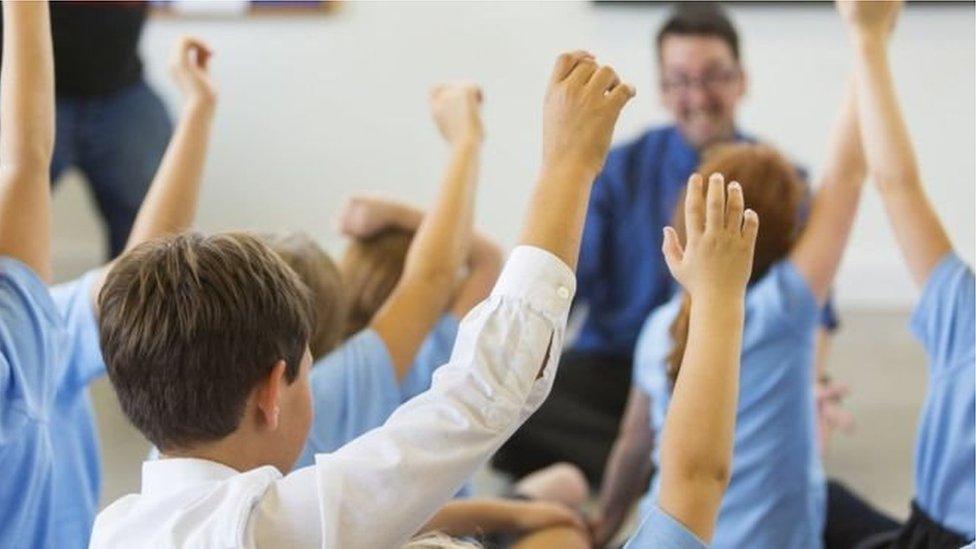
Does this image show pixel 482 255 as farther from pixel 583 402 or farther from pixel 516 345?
pixel 516 345

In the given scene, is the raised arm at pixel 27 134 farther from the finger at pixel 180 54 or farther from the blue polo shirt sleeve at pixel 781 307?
the blue polo shirt sleeve at pixel 781 307

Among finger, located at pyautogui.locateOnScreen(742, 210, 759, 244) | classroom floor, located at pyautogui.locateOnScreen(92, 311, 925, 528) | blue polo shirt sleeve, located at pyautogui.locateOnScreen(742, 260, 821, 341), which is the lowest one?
classroom floor, located at pyautogui.locateOnScreen(92, 311, 925, 528)

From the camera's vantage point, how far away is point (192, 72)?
1.82 meters

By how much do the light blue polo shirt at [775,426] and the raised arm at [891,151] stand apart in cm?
25

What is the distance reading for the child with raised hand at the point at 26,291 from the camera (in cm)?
136

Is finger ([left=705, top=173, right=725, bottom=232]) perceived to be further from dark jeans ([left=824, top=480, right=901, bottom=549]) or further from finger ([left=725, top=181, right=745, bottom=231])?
dark jeans ([left=824, top=480, right=901, bottom=549])

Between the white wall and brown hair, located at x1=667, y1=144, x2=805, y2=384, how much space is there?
2142mm

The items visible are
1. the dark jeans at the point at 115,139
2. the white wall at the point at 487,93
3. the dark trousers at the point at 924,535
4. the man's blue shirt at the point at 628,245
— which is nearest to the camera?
the dark trousers at the point at 924,535

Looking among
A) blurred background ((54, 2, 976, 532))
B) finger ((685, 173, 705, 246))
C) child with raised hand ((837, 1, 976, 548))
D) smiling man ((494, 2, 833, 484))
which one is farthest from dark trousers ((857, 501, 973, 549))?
blurred background ((54, 2, 976, 532))

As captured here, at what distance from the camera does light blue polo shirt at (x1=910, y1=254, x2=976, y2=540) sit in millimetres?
1670

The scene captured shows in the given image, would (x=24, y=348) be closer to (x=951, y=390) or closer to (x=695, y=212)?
(x=695, y=212)

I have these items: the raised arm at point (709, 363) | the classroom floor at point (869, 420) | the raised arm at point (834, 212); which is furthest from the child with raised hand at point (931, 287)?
the classroom floor at point (869, 420)

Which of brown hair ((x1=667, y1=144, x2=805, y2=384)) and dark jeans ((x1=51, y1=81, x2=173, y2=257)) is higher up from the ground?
brown hair ((x1=667, y1=144, x2=805, y2=384))

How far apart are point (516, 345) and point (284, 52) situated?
321cm
